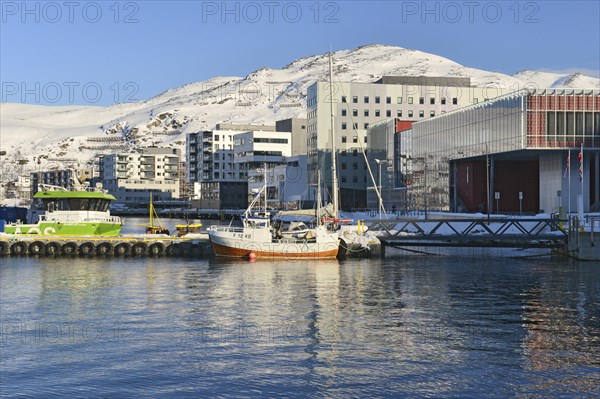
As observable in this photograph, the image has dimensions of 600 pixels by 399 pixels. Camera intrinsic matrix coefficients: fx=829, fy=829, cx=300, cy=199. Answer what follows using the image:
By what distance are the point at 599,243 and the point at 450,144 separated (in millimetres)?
72843

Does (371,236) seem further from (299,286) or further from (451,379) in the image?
(451,379)

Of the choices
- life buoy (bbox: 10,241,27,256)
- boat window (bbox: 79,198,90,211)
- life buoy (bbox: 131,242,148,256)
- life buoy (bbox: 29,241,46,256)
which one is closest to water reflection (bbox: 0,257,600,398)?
life buoy (bbox: 131,242,148,256)

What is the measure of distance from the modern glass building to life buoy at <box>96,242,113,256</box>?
51.9 metres

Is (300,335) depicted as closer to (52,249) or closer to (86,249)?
(86,249)

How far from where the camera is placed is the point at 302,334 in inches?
1535

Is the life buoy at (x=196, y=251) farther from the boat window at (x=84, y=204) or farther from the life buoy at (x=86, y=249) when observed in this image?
the boat window at (x=84, y=204)

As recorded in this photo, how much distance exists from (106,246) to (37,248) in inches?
295

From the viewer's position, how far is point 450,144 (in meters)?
148

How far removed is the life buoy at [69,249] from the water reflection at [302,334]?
22230 mm

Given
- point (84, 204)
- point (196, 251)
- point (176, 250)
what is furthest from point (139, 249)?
point (84, 204)

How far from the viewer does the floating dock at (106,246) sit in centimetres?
8819

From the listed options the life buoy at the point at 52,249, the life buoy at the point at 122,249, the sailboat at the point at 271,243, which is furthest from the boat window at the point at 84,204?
the sailboat at the point at 271,243

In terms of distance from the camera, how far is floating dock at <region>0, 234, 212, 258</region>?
289 feet

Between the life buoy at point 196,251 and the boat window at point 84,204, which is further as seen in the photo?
the boat window at point 84,204
